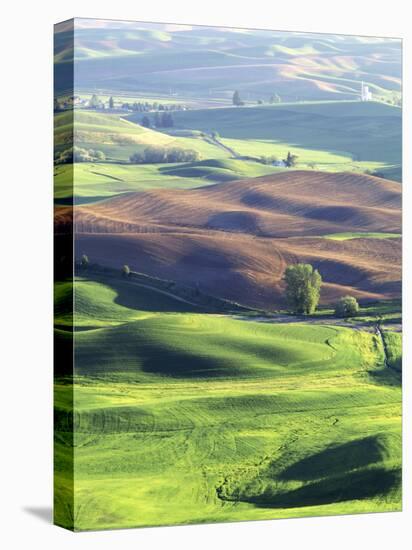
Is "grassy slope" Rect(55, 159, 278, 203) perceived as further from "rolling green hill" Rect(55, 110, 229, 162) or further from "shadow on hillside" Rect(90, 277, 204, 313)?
"shadow on hillside" Rect(90, 277, 204, 313)

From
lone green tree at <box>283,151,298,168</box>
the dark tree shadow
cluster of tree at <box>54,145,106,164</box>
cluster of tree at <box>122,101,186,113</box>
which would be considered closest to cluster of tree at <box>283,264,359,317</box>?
lone green tree at <box>283,151,298,168</box>

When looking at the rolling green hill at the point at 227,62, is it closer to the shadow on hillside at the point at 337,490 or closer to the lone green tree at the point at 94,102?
the lone green tree at the point at 94,102

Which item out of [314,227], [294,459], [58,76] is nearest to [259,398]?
Answer: [294,459]

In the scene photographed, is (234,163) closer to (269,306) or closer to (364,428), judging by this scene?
(269,306)

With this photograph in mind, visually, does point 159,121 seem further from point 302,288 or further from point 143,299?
point 302,288

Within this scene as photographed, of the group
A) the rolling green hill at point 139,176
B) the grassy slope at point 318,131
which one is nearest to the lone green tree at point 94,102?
the rolling green hill at point 139,176

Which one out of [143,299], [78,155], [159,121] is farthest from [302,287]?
[78,155]
